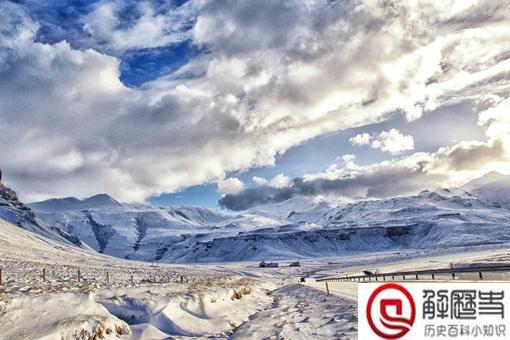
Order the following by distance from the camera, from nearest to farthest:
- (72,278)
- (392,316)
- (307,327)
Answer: (392,316)
(307,327)
(72,278)

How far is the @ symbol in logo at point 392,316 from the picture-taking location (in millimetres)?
8258

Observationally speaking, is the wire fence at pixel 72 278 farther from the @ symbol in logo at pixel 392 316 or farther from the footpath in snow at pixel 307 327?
the @ symbol in logo at pixel 392 316

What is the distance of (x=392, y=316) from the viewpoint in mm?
8445

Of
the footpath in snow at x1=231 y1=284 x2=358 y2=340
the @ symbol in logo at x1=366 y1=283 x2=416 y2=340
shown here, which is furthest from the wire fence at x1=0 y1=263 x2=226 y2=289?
the @ symbol in logo at x1=366 y1=283 x2=416 y2=340

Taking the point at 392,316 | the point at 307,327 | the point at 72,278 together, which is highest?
the point at 392,316

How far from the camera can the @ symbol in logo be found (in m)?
8.26

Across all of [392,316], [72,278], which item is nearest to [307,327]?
[392,316]

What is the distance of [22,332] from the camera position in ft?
40.0

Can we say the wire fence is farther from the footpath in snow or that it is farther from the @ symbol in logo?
the @ symbol in logo

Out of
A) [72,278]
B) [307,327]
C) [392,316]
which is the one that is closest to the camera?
[392,316]

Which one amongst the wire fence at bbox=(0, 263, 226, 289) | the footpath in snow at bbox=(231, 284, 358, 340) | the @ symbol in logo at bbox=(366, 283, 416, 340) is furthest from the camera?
the wire fence at bbox=(0, 263, 226, 289)

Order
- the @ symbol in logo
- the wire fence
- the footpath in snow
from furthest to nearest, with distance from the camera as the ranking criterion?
the wire fence, the footpath in snow, the @ symbol in logo

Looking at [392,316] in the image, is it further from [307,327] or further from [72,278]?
[72,278]

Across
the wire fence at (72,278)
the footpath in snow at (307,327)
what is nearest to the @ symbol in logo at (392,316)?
the footpath in snow at (307,327)
